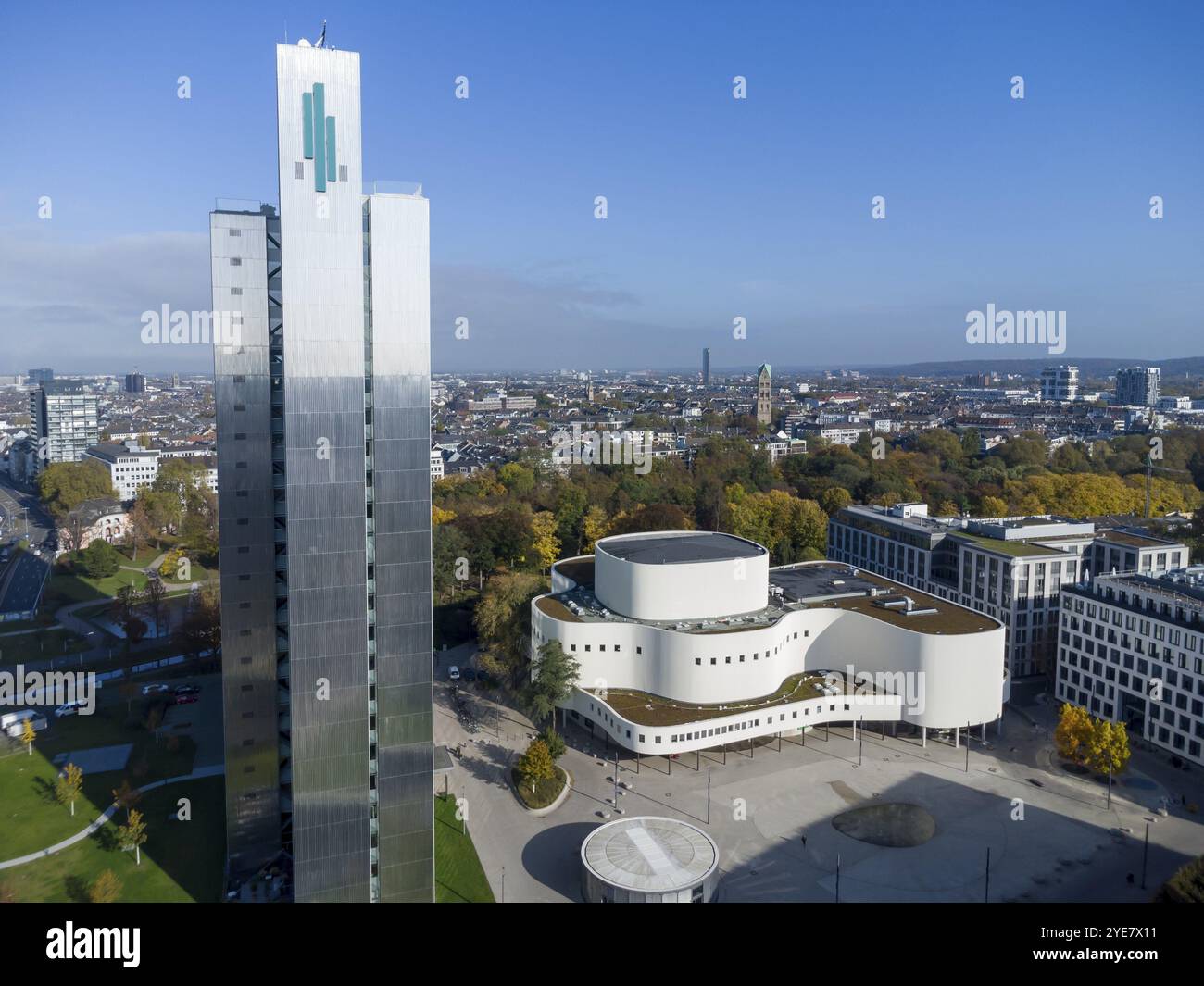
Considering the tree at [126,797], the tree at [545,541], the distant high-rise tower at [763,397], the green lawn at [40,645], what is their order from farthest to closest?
1. the distant high-rise tower at [763,397]
2. the tree at [545,541]
3. the green lawn at [40,645]
4. the tree at [126,797]

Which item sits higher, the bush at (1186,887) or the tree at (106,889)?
the bush at (1186,887)

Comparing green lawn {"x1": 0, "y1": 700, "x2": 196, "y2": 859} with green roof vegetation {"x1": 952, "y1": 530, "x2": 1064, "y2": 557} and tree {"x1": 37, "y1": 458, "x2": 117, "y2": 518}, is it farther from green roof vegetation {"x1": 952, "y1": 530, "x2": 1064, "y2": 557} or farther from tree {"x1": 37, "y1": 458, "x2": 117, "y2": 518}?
tree {"x1": 37, "y1": 458, "x2": 117, "y2": 518}

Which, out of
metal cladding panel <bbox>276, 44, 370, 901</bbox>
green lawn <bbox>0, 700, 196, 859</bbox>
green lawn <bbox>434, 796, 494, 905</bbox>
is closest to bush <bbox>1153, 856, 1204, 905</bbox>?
green lawn <bbox>434, 796, 494, 905</bbox>

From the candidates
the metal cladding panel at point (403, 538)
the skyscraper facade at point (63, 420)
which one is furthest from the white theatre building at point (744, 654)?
the skyscraper facade at point (63, 420)

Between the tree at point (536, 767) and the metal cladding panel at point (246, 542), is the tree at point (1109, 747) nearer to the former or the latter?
the tree at point (536, 767)

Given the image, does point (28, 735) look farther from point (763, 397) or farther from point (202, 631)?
point (763, 397)

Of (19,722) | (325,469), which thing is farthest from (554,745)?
(19,722)

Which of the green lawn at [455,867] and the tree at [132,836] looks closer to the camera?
the green lawn at [455,867]
